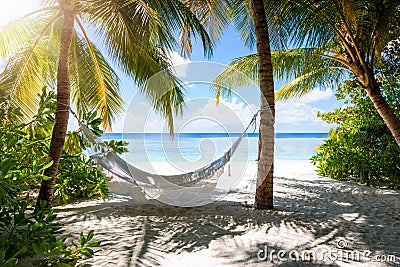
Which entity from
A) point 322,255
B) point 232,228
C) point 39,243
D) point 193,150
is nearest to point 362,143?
point 232,228

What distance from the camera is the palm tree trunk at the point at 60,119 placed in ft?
8.08

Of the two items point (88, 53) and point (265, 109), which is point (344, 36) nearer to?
point (265, 109)

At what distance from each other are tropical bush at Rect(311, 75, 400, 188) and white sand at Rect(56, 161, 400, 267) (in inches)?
47.1

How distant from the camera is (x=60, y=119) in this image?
98.4 inches

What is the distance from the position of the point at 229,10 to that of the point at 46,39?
2.35m

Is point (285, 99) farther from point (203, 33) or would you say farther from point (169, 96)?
point (203, 33)


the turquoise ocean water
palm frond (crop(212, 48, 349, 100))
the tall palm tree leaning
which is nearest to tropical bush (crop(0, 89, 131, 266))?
the tall palm tree leaning

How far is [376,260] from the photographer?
1.47 m

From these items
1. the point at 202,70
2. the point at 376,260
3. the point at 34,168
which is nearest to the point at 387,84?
the point at 202,70

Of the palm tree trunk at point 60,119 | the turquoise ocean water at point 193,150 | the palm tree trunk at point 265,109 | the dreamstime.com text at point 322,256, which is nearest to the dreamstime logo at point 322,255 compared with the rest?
the dreamstime.com text at point 322,256

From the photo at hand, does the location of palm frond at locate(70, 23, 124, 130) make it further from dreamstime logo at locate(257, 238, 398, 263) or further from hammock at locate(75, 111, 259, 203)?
dreamstime logo at locate(257, 238, 398, 263)

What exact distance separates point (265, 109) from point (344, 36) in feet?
5.81

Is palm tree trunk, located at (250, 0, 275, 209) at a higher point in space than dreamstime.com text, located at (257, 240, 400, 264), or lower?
higher

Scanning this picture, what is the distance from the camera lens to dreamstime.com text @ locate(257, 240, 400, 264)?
1486 millimetres
